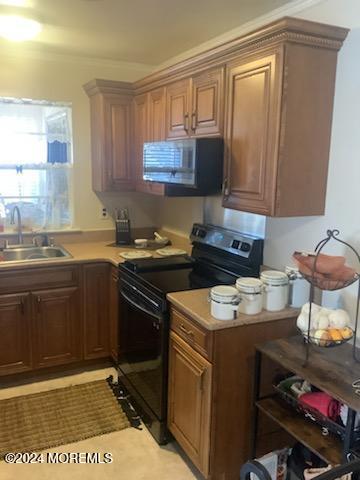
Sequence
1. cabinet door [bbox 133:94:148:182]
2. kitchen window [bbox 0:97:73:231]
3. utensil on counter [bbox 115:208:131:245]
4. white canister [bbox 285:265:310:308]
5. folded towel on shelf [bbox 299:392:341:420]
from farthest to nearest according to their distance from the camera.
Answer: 1. utensil on counter [bbox 115:208:131:245]
2. kitchen window [bbox 0:97:73:231]
3. cabinet door [bbox 133:94:148:182]
4. white canister [bbox 285:265:310:308]
5. folded towel on shelf [bbox 299:392:341:420]

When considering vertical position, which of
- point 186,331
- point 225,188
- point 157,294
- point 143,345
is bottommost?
point 143,345

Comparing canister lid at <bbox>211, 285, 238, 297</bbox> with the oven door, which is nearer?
canister lid at <bbox>211, 285, 238, 297</bbox>

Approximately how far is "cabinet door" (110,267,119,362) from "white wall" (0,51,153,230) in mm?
800

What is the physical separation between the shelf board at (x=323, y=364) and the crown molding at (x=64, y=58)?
8.81 ft

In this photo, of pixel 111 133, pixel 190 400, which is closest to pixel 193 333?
pixel 190 400

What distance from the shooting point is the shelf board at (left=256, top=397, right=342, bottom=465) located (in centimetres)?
159

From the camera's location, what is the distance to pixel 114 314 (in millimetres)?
3152

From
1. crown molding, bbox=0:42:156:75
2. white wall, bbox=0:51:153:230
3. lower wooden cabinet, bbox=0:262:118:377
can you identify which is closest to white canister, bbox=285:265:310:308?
lower wooden cabinet, bbox=0:262:118:377

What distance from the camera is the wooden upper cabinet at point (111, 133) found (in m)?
3.33

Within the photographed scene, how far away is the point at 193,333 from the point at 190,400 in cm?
35

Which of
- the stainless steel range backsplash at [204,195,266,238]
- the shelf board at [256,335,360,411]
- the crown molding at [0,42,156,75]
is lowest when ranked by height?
the shelf board at [256,335,360,411]

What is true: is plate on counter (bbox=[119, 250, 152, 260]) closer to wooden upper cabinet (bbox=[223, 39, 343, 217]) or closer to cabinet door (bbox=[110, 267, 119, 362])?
cabinet door (bbox=[110, 267, 119, 362])

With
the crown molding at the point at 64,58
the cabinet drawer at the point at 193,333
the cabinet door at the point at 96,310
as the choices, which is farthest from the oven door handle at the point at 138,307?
the crown molding at the point at 64,58

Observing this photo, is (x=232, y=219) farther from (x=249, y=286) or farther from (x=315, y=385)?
(x=315, y=385)
